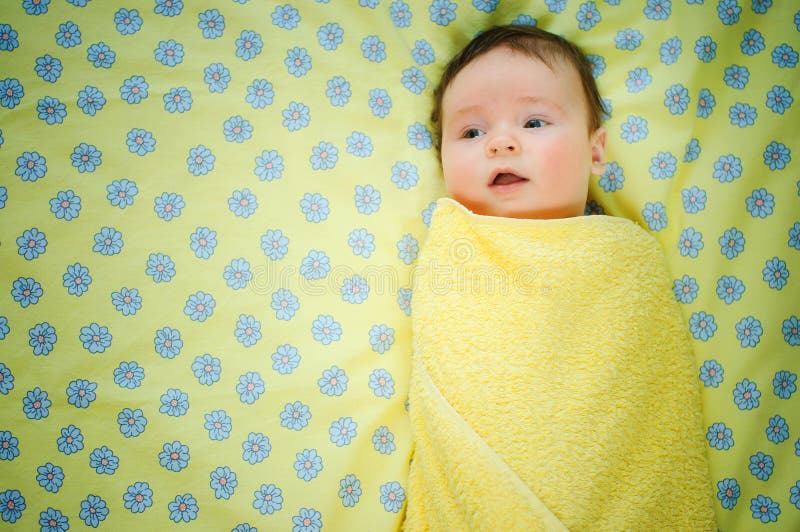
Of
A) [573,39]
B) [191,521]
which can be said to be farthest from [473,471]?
[573,39]

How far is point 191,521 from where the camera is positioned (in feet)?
3.00

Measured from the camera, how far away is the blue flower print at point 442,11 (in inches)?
44.3

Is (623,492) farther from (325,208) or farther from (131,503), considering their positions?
(131,503)

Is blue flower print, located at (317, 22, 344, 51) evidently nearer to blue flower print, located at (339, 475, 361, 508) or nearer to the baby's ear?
the baby's ear

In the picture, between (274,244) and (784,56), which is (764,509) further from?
(274,244)

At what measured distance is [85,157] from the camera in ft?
3.29

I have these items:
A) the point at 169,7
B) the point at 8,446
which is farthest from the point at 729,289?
the point at 8,446

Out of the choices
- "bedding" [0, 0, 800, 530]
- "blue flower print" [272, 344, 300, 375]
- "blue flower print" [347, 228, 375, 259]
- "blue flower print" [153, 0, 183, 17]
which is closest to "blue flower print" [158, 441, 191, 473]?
"bedding" [0, 0, 800, 530]

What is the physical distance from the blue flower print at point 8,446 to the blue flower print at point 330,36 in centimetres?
95

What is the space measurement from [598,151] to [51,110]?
1092 millimetres

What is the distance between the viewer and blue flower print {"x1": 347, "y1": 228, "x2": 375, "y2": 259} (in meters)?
1.04

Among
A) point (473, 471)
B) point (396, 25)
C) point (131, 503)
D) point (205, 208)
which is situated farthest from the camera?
point (396, 25)

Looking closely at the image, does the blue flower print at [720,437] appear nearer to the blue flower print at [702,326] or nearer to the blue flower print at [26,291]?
the blue flower print at [702,326]

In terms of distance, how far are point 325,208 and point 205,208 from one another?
0.24m
